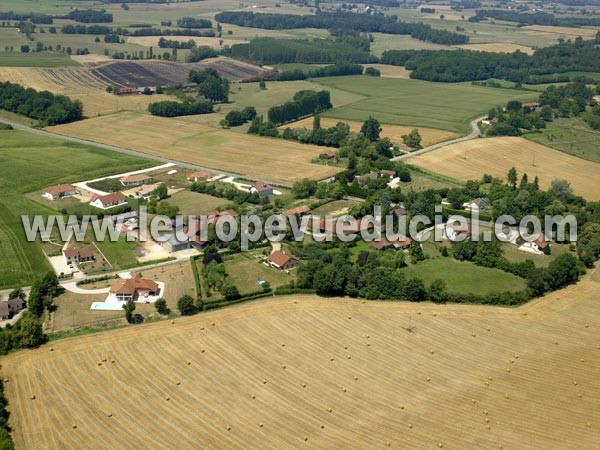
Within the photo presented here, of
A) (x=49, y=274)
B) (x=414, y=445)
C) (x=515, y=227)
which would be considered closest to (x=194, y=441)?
(x=414, y=445)

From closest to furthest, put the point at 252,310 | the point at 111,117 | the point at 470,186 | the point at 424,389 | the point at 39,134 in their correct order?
the point at 424,389 → the point at 252,310 → the point at 470,186 → the point at 39,134 → the point at 111,117

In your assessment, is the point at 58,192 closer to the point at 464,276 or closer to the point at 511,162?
the point at 464,276

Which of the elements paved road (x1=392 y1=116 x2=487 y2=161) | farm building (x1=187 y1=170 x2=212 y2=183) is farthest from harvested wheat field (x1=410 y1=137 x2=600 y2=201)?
farm building (x1=187 y1=170 x2=212 y2=183)

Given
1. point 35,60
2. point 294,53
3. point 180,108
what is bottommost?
point 180,108

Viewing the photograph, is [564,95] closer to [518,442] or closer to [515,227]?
[515,227]

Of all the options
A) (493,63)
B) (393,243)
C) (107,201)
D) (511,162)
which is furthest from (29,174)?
(493,63)

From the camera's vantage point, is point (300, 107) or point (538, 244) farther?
point (300, 107)
